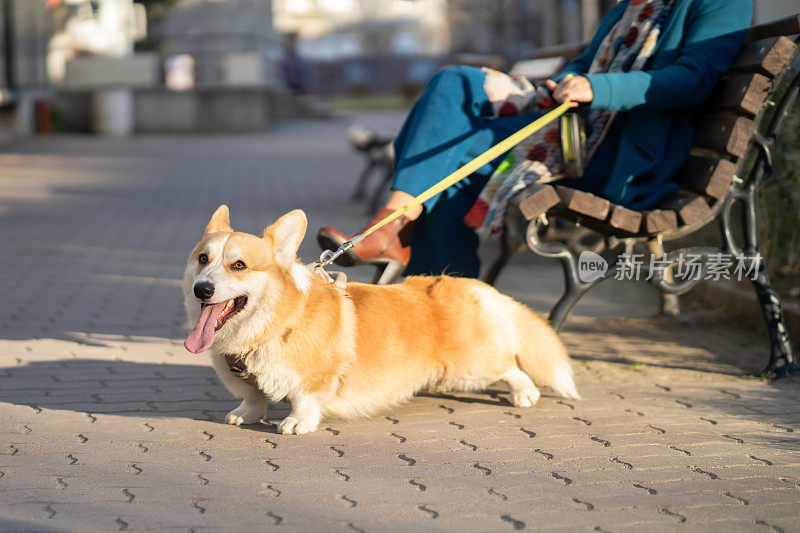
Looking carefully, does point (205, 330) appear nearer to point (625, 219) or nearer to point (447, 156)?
point (447, 156)

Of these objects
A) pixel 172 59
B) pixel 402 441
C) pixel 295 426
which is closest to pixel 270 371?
pixel 295 426

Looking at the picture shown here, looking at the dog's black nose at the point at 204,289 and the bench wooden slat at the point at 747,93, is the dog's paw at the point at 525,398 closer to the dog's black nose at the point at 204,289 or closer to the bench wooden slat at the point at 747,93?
the dog's black nose at the point at 204,289

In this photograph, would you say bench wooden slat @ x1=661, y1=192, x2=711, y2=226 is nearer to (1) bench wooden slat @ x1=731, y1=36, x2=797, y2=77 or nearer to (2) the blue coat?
(2) the blue coat

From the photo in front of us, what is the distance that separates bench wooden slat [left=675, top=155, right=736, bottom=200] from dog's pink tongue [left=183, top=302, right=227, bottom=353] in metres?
2.19

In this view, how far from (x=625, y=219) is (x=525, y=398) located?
2.90 feet

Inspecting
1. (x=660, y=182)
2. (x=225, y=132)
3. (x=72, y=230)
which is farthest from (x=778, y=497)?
(x=225, y=132)

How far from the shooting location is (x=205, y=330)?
3.30m

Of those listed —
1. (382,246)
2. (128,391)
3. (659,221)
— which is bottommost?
(128,391)

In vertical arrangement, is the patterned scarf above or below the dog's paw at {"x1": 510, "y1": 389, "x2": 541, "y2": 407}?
above

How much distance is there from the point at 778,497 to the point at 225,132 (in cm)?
2360

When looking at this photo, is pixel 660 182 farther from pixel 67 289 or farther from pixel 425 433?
pixel 67 289

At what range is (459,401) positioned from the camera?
4.02 meters

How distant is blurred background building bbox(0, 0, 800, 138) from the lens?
21250 mm

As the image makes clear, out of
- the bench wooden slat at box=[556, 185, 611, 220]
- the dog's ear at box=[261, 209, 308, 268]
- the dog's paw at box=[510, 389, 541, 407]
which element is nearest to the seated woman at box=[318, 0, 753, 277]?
the bench wooden slat at box=[556, 185, 611, 220]
